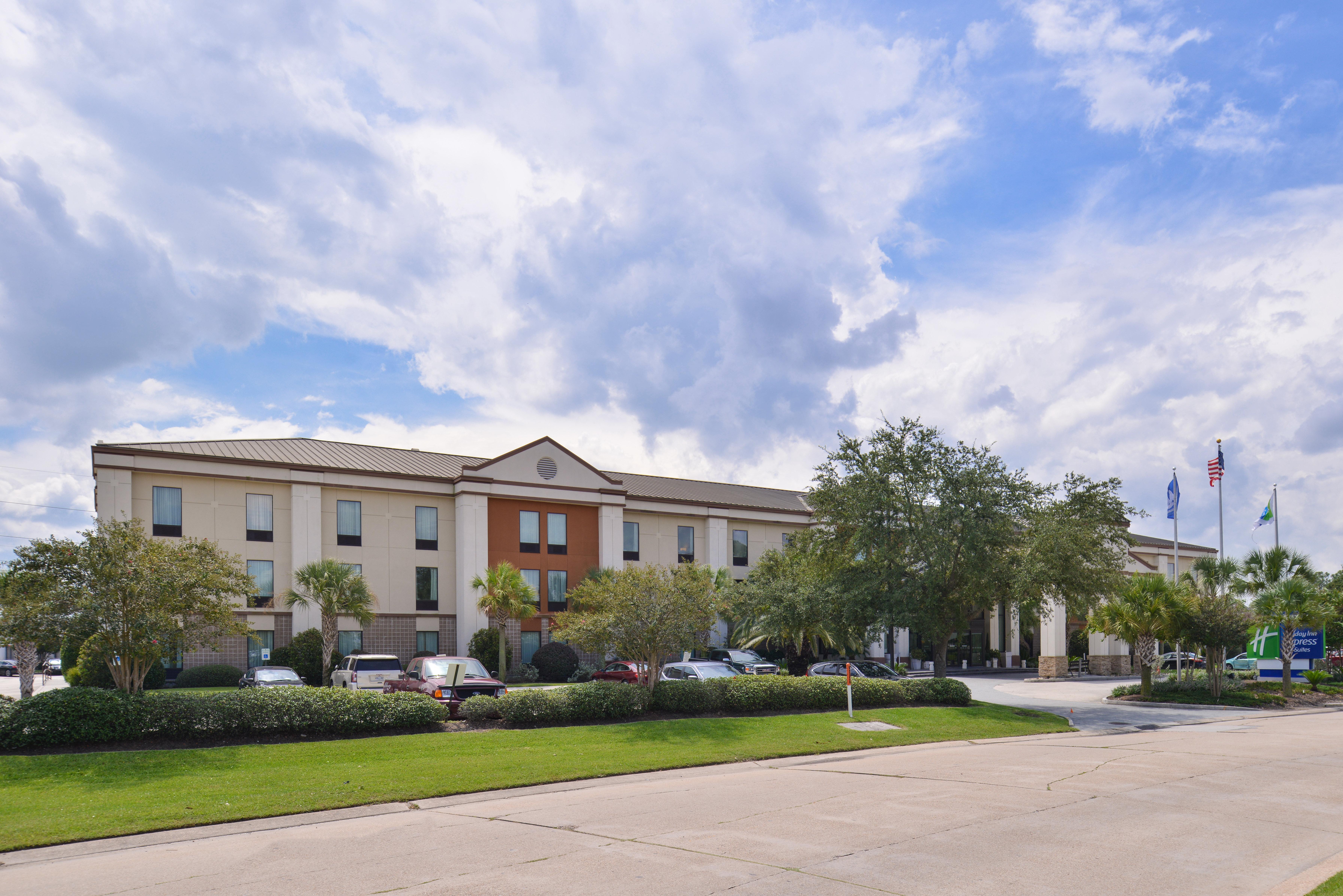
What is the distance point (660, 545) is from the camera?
5478 cm

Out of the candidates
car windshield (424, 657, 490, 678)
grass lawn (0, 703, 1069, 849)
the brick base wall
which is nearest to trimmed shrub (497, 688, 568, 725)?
grass lawn (0, 703, 1069, 849)

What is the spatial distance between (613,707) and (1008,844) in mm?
13465

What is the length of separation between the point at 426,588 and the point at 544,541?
6.45 m

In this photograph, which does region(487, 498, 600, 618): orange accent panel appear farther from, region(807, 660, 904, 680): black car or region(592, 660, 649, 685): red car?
region(807, 660, 904, 680): black car

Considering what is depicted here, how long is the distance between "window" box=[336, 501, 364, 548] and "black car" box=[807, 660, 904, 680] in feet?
74.3

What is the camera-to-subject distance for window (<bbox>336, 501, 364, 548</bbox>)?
44312mm

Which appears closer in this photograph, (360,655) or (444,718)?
(444,718)

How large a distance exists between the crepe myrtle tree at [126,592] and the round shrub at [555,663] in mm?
26841

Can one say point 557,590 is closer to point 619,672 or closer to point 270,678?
point 619,672

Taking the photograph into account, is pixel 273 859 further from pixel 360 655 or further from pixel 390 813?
pixel 360 655

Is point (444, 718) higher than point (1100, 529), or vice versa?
point (1100, 529)

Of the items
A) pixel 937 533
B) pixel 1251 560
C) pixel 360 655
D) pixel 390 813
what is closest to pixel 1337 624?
pixel 1251 560

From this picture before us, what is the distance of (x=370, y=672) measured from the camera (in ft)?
94.3

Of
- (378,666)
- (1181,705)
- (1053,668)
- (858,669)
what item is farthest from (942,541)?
(1053,668)
